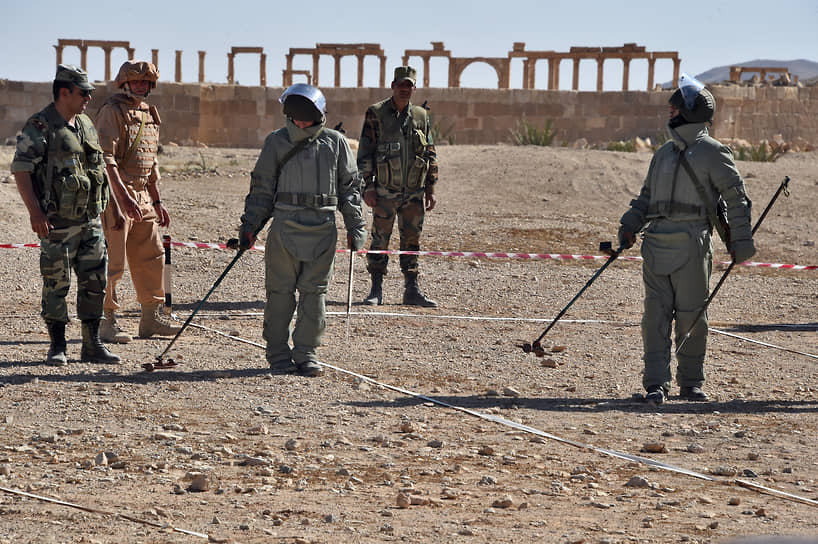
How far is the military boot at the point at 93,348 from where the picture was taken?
665 centimetres

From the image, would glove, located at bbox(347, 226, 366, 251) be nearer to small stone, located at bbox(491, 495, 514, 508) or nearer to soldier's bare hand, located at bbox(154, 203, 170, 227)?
soldier's bare hand, located at bbox(154, 203, 170, 227)

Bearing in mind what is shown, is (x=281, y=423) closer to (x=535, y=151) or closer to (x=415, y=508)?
(x=415, y=508)

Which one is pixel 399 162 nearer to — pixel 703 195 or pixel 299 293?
pixel 299 293

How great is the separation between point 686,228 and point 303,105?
2239mm

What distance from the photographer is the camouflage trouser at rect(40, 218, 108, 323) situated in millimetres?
6266

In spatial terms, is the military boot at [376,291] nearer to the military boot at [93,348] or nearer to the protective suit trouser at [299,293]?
the protective suit trouser at [299,293]

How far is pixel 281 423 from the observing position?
549cm

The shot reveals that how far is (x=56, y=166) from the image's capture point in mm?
6152

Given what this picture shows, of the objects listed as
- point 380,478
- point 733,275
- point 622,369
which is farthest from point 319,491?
point 733,275

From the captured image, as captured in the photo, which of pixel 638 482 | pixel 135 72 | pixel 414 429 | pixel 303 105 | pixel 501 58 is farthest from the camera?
pixel 501 58

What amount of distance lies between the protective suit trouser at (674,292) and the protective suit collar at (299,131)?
198 cm

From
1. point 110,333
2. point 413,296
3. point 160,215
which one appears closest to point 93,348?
point 110,333

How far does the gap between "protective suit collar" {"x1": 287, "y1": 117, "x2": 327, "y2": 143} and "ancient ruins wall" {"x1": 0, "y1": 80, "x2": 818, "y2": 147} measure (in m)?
23.2

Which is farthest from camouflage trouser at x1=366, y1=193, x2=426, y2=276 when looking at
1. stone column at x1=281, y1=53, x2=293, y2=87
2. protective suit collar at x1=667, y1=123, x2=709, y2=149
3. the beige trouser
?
stone column at x1=281, y1=53, x2=293, y2=87
